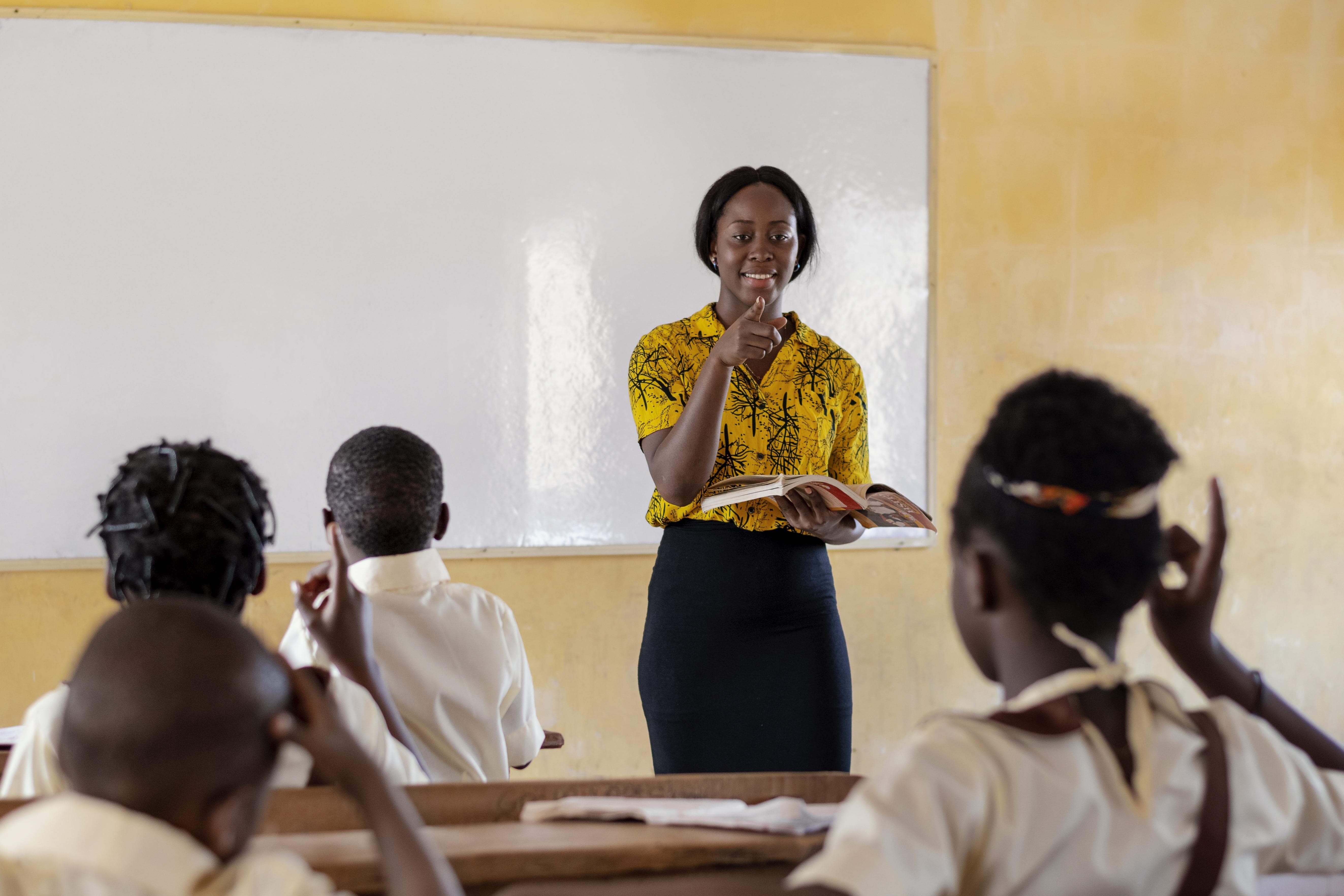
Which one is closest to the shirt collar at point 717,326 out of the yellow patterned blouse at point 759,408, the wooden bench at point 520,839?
the yellow patterned blouse at point 759,408

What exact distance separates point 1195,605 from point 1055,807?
1.29 ft

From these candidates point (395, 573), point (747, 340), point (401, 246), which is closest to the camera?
point (395, 573)

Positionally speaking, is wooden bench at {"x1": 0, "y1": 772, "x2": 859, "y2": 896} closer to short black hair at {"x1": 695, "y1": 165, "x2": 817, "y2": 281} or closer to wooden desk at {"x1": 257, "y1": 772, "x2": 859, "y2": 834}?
wooden desk at {"x1": 257, "y1": 772, "x2": 859, "y2": 834}

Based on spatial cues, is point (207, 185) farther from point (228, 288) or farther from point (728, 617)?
point (728, 617)

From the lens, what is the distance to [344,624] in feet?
4.17

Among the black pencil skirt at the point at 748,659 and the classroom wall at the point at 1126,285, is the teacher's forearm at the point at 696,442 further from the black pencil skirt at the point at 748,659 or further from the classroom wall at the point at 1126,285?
the classroom wall at the point at 1126,285

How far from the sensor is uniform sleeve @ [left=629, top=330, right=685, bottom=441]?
206cm

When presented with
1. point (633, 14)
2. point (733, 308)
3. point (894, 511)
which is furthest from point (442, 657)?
point (633, 14)

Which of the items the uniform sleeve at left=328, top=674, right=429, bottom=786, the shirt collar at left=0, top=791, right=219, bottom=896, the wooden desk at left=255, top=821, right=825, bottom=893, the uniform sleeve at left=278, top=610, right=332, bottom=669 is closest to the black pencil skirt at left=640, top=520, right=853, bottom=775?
the uniform sleeve at left=278, top=610, right=332, bottom=669

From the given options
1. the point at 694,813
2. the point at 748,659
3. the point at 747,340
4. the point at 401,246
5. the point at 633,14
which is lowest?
the point at 748,659

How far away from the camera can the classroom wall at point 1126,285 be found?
125 inches

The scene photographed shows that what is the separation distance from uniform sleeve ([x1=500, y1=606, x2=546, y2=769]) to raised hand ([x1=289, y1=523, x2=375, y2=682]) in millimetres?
388

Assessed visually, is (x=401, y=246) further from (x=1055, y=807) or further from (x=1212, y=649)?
(x=1055, y=807)

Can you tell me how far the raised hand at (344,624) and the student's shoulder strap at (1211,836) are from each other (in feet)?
2.83
